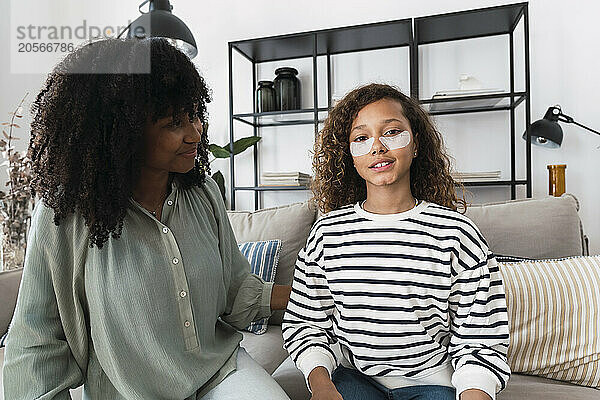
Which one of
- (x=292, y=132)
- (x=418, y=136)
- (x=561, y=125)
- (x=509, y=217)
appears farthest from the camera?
(x=292, y=132)

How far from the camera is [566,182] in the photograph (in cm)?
240

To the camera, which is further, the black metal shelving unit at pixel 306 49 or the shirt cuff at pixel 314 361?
the black metal shelving unit at pixel 306 49

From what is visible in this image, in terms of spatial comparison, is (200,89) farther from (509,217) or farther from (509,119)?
(509,119)

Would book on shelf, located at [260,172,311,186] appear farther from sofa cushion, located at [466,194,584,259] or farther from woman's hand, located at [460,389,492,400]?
woman's hand, located at [460,389,492,400]

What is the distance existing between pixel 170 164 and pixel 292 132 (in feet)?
5.94

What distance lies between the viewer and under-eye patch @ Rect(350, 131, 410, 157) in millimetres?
1102

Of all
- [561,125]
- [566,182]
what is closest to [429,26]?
[561,125]

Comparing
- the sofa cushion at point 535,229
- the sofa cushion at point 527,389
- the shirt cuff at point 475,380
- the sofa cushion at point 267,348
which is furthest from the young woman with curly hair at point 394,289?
the sofa cushion at point 535,229

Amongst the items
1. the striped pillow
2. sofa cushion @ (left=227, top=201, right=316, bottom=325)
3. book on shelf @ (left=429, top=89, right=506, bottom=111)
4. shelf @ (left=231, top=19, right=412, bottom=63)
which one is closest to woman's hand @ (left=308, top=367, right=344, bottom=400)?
the striped pillow

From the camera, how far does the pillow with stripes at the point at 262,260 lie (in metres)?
1.74

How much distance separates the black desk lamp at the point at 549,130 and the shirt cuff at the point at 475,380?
59.7 inches

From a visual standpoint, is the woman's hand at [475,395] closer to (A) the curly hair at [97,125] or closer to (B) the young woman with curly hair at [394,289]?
(B) the young woman with curly hair at [394,289]

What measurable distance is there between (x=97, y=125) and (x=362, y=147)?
1.85ft

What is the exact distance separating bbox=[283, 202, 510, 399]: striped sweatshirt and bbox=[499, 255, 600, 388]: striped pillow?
15.3 inches
